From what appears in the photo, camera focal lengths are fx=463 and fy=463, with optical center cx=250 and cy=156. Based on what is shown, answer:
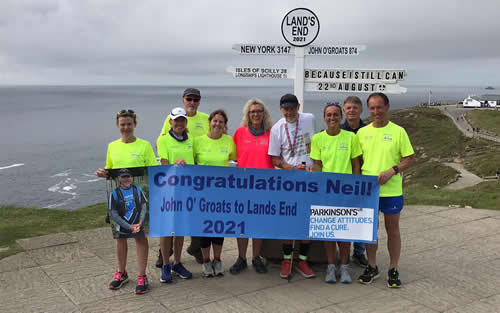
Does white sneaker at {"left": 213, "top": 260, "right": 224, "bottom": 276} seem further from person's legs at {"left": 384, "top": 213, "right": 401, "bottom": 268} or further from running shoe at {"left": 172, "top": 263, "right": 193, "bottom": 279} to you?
person's legs at {"left": 384, "top": 213, "right": 401, "bottom": 268}

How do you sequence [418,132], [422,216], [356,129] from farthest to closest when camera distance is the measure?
[418,132] < [422,216] < [356,129]

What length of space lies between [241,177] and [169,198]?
0.86m

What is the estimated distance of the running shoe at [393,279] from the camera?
525 cm

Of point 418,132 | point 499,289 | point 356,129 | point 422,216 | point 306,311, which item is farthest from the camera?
point 418,132

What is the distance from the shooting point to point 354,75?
826 centimetres

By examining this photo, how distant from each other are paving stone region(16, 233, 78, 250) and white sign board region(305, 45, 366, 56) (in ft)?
17.1

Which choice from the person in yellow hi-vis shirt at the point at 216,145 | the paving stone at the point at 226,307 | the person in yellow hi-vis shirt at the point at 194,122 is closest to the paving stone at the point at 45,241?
the person in yellow hi-vis shirt at the point at 194,122

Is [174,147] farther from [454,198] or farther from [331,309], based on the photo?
[454,198]

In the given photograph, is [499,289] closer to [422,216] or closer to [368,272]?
[368,272]

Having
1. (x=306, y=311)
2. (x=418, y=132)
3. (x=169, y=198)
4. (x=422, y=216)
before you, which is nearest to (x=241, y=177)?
(x=169, y=198)

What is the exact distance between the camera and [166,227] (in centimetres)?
532

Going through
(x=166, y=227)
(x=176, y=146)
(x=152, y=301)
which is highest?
(x=176, y=146)

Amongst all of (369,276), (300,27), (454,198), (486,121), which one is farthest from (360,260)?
(486,121)

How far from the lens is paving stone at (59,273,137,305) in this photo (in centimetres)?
500
